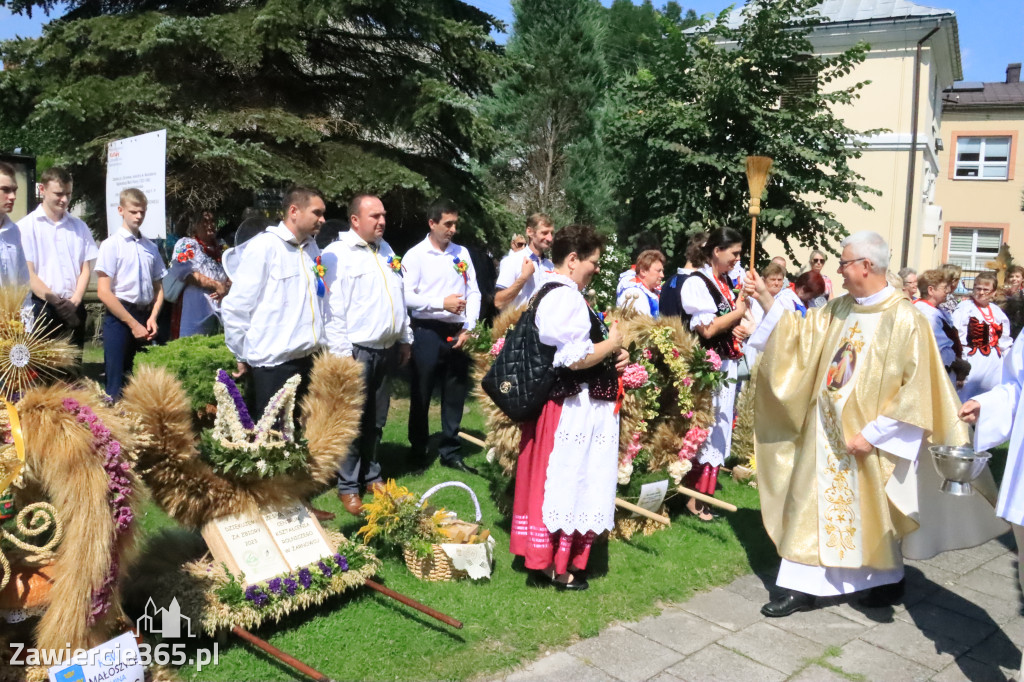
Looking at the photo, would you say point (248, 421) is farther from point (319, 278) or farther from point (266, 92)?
point (266, 92)

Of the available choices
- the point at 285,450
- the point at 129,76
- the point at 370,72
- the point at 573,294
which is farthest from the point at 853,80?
the point at 285,450

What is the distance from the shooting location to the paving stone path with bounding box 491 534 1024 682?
13.2 ft

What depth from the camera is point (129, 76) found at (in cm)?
941

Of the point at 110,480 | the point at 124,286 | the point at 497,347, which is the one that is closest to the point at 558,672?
the point at 110,480

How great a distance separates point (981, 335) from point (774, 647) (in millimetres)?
6015

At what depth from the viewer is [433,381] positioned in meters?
7.14

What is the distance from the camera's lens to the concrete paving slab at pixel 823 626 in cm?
450

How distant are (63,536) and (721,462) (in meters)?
4.75

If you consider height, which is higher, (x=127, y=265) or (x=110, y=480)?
(x=127, y=265)

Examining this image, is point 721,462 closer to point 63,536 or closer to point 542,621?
point 542,621

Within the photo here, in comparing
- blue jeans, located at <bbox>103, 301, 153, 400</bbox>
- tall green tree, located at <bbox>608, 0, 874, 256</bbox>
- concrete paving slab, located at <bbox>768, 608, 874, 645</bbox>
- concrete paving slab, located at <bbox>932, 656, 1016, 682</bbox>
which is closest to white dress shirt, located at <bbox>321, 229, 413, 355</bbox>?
blue jeans, located at <bbox>103, 301, 153, 400</bbox>

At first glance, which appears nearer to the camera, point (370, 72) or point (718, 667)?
point (718, 667)

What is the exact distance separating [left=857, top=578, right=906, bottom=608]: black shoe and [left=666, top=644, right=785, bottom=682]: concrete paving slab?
1.21 metres

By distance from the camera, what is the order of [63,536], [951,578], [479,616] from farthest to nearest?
[951,578]
[479,616]
[63,536]
